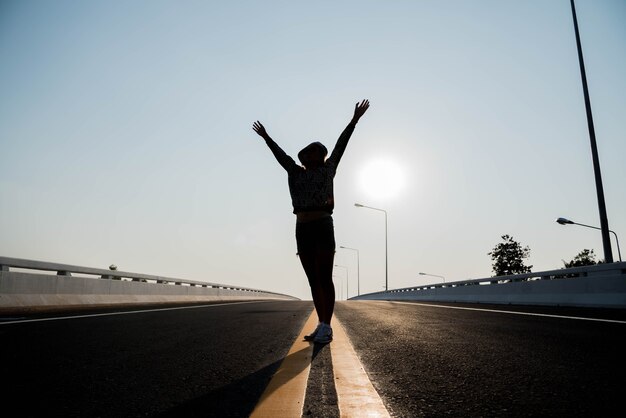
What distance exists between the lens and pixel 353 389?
2.29 m

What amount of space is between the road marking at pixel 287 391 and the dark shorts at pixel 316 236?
135 cm

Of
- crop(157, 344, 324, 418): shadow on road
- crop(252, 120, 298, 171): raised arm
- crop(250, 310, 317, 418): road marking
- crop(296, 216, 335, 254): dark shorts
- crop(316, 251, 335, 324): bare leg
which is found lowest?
crop(157, 344, 324, 418): shadow on road

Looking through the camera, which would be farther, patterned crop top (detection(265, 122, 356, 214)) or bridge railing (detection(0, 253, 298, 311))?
bridge railing (detection(0, 253, 298, 311))

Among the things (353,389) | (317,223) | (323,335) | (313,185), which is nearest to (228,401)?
(353,389)

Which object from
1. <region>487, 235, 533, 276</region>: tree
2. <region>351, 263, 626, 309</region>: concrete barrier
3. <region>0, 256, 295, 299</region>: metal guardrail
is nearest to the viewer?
<region>0, 256, 295, 299</region>: metal guardrail

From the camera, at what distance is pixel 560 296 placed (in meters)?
11.7

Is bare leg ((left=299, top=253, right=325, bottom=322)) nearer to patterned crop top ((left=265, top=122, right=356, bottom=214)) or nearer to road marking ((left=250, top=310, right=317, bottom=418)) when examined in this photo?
patterned crop top ((left=265, top=122, right=356, bottom=214))

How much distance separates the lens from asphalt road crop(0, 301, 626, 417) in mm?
2029

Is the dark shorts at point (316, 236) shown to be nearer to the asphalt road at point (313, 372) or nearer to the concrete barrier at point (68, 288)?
the asphalt road at point (313, 372)

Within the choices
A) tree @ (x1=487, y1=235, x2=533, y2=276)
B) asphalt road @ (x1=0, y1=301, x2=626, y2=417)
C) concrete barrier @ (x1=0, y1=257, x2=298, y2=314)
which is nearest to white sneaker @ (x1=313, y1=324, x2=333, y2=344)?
asphalt road @ (x1=0, y1=301, x2=626, y2=417)

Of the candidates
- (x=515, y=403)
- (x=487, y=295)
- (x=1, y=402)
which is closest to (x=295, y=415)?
→ (x=515, y=403)

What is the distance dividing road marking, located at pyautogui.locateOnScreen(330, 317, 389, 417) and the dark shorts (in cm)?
125

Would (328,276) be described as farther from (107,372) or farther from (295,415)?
(295,415)

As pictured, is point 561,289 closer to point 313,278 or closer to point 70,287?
point 313,278
